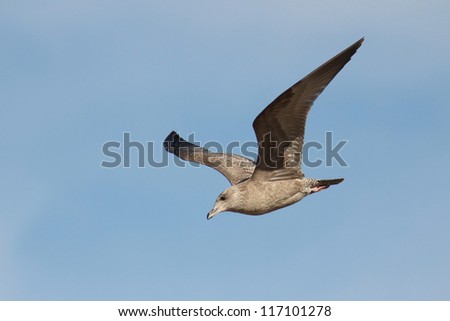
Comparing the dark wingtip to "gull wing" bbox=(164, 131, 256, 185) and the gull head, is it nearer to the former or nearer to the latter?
"gull wing" bbox=(164, 131, 256, 185)

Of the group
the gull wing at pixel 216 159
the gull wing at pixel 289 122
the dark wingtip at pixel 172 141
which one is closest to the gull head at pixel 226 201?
the gull wing at pixel 289 122

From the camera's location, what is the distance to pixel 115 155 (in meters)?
16.8

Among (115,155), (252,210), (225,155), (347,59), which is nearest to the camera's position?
(347,59)

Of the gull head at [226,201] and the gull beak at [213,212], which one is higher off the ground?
the gull head at [226,201]

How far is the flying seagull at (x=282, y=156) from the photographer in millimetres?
14242

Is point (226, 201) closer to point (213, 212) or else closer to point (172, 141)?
point (213, 212)

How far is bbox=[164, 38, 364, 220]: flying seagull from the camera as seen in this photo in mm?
14242

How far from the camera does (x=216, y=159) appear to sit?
59.0 feet

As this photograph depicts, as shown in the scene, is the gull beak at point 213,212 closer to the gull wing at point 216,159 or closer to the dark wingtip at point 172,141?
the gull wing at point 216,159

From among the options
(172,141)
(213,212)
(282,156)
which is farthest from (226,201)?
(172,141)

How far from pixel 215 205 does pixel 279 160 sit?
4.07ft

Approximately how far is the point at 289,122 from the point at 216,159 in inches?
145
